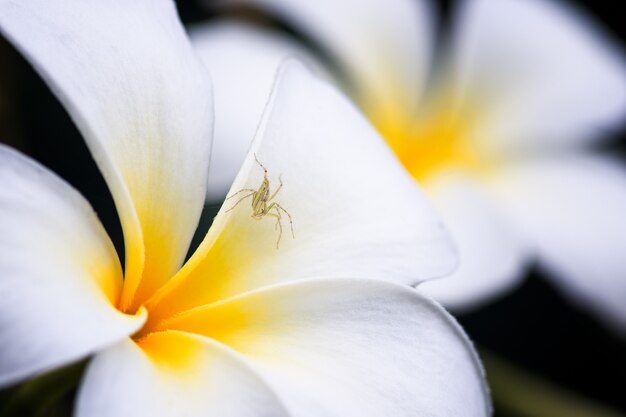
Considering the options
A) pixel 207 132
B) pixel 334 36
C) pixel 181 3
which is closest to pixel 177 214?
pixel 207 132

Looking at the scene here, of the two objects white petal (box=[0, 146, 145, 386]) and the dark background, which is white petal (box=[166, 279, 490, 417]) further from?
the dark background

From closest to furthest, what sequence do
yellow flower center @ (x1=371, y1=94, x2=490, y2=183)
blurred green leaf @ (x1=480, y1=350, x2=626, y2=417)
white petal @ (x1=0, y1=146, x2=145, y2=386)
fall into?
white petal @ (x1=0, y1=146, x2=145, y2=386), blurred green leaf @ (x1=480, y1=350, x2=626, y2=417), yellow flower center @ (x1=371, y1=94, x2=490, y2=183)

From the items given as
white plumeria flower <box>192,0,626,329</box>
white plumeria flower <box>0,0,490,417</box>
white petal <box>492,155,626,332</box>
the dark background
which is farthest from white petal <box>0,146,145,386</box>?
the dark background

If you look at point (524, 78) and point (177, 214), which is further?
point (524, 78)

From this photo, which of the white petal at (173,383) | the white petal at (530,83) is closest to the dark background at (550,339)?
the white petal at (530,83)

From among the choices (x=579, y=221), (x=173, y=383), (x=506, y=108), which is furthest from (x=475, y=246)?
(x=173, y=383)

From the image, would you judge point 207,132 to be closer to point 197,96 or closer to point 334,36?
point 197,96

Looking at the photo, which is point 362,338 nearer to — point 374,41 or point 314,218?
point 314,218
